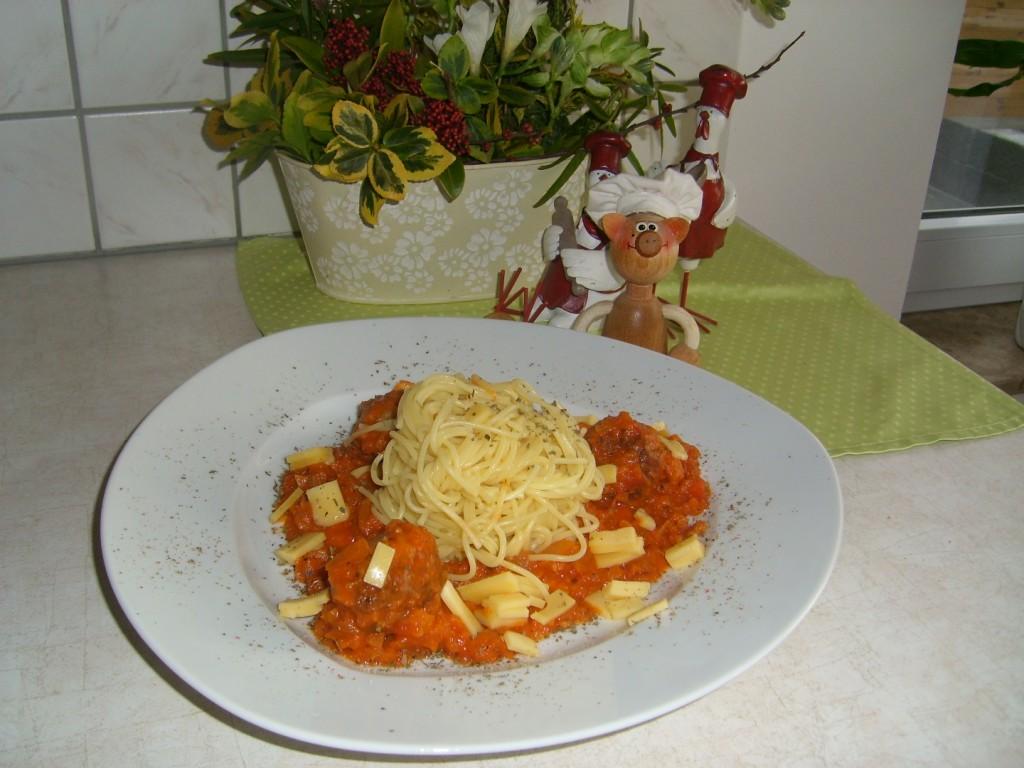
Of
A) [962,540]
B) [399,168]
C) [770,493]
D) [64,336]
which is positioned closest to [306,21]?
[399,168]

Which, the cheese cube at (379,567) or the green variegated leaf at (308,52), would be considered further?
the green variegated leaf at (308,52)

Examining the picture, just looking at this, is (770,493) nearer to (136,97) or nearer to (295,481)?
(295,481)

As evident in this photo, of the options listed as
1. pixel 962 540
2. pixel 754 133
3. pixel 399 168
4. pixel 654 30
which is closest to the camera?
pixel 962 540

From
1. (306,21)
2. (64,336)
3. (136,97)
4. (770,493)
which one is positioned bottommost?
(64,336)

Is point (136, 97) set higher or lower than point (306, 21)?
lower

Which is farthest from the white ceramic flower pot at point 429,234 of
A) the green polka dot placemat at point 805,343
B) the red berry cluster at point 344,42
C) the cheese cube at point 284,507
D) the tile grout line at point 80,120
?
the cheese cube at point 284,507

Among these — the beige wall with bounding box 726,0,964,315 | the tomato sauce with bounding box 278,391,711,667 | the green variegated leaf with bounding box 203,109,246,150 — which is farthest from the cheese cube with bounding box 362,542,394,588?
the beige wall with bounding box 726,0,964,315

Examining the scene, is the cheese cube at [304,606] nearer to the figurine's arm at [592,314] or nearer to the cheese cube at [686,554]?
the cheese cube at [686,554]

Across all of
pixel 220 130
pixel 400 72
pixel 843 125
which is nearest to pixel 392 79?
pixel 400 72
